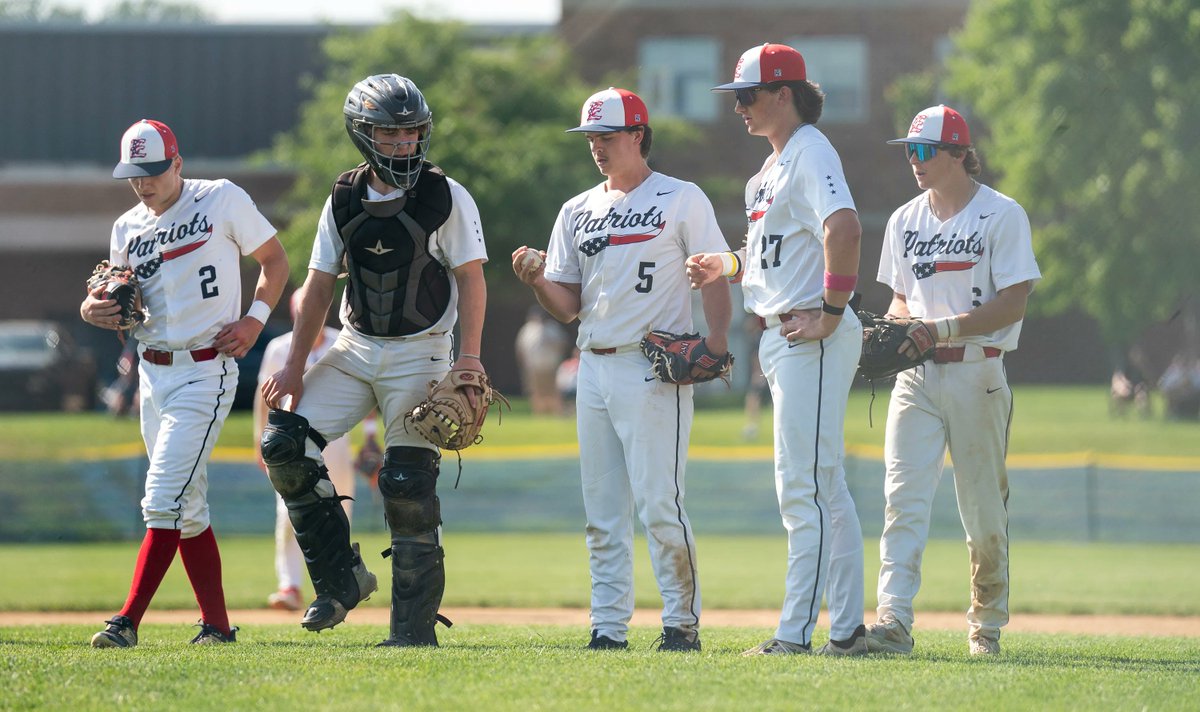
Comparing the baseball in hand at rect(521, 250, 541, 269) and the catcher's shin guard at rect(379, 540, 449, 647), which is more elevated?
the baseball in hand at rect(521, 250, 541, 269)

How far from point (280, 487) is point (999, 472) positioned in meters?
3.16

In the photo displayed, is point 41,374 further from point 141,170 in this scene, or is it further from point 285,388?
point 285,388

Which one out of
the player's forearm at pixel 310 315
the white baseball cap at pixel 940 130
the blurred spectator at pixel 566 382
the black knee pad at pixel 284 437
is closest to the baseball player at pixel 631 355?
the player's forearm at pixel 310 315

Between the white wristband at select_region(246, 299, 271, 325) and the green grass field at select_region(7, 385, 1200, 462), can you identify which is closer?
the white wristband at select_region(246, 299, 271, 325)

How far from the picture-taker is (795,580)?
5852mm

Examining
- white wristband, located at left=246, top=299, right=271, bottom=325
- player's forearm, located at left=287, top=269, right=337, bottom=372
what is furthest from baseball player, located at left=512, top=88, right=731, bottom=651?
white wristband, located at left=246, top=299, right=271, bottom=325

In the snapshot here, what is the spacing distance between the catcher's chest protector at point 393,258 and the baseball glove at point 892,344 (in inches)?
74.5

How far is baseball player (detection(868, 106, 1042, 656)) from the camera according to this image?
6348mm

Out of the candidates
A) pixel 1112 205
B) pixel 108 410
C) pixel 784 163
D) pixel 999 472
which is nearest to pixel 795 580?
pixel 999 472

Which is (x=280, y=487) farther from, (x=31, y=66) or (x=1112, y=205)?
(x=31, y=66)

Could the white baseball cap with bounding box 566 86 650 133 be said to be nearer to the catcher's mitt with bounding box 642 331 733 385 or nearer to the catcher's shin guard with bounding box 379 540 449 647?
the catcher's mitt with bounding box 642 331 733 385

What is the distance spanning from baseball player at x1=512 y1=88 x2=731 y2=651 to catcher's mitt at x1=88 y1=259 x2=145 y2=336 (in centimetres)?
182

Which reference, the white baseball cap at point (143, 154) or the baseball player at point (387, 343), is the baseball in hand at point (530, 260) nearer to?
the baseball player at point (387, 343)

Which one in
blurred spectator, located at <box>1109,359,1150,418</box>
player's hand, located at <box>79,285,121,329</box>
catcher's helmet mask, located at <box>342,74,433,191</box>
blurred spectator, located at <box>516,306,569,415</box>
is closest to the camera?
catcher's helmet mask, located at <box>342,74,433,191</box>
